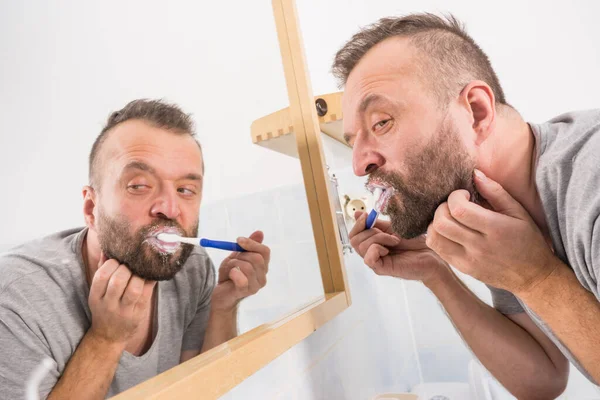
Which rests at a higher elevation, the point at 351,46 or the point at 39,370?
the point at 351,46

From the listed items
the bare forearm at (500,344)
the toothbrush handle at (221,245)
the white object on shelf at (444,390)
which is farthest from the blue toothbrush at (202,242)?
the white object on shelf at (444,390)

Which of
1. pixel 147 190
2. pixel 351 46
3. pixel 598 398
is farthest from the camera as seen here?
pixel 598 398

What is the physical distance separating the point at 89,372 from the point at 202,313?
0.49 feet

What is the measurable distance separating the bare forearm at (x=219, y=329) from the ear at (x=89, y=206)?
18 cm

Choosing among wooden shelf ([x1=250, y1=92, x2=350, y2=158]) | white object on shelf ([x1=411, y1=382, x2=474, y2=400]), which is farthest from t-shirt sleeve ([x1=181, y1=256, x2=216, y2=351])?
white object on shelf ([x1=411, y1=382, x2=474, y2=400])

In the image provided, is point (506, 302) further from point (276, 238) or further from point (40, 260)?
point (40, 260)

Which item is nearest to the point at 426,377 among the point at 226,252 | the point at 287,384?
the point at 287,384

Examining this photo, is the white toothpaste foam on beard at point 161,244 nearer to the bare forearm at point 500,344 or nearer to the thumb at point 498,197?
the thumb at point 498,197

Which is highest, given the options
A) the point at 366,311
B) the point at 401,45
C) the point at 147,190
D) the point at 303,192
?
the point at 401,45

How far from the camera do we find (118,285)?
0.35m

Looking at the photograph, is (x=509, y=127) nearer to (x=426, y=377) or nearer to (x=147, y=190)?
(x=147, y=190)

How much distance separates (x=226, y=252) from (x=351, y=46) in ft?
1.55

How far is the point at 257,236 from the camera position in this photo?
582mm

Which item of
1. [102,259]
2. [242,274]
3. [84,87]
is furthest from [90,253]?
[242,274]
